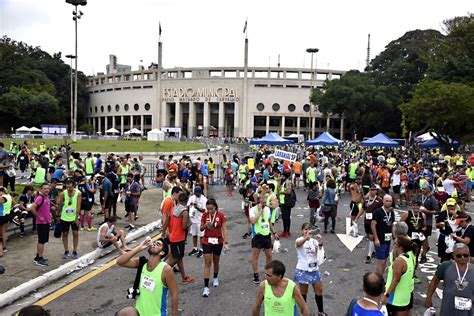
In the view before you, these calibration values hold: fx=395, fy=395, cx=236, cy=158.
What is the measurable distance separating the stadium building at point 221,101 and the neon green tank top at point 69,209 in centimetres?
6799

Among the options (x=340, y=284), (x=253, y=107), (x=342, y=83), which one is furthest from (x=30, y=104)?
(x=340, y=284)

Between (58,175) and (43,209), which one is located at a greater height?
(58,175)

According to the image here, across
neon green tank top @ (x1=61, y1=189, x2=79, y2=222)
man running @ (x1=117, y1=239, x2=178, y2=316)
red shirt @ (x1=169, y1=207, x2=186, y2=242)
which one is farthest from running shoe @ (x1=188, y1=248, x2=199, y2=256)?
man running @ (x1=117, y1=239, x2=178, y2=316)

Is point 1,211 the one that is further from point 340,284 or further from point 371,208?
point 371,208

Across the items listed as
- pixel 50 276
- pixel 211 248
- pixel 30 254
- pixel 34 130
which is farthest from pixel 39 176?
pixel 34 130

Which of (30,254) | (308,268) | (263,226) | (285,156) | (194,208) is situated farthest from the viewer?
(285,156)

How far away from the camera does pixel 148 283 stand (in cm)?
414

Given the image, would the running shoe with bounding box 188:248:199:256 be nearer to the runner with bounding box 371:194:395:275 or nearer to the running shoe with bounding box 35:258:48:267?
the running shoe with bounding box 35:258:48:267

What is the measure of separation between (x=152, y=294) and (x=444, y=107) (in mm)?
33126

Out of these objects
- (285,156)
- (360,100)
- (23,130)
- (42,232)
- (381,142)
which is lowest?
(42,232)

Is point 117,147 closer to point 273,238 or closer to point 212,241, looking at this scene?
point 273,238

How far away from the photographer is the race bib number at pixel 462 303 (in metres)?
4.26

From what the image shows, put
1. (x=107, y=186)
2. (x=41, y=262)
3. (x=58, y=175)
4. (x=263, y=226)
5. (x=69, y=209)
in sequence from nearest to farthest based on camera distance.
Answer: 1. (x=263, y=226)
2. (x=41, y=262)
3. (x=69, y=209)
4. (x=107, y=186)
5. (x=58, y=175)

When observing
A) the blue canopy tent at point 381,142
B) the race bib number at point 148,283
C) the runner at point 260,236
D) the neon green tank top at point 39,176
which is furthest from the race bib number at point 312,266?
the blue canopy tent at point 381,142
